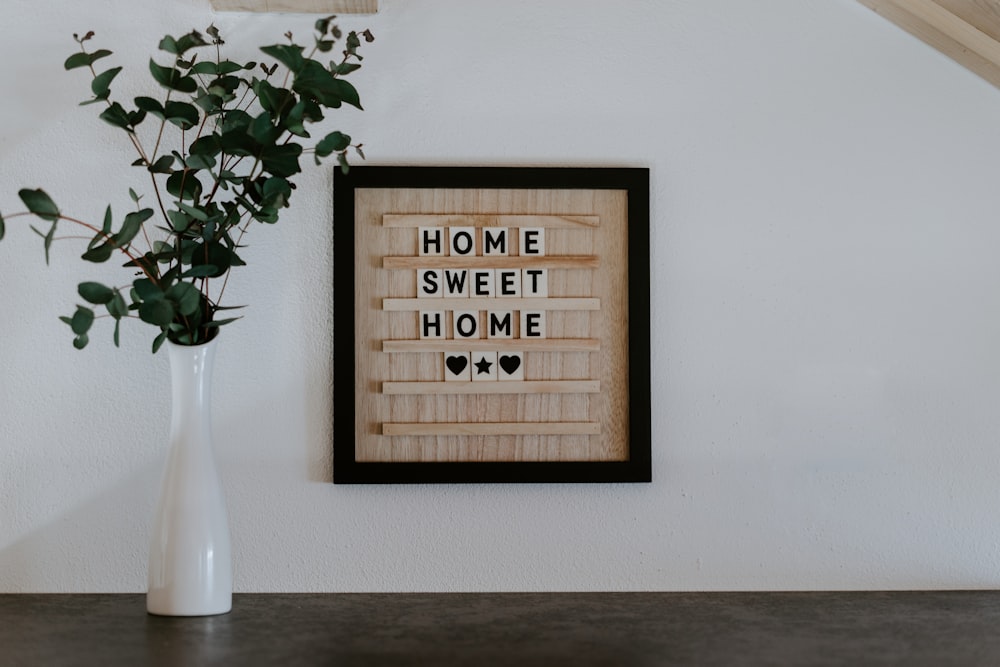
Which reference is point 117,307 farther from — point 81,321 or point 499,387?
point 499,387

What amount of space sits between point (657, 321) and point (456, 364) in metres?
0.35

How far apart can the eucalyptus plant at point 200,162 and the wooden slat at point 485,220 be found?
146 millimetres

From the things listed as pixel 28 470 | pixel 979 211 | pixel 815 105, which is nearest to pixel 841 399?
pixel 979 211

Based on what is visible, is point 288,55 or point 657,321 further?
point 657,321

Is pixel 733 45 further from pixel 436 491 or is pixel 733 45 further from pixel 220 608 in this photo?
pixel 220 608

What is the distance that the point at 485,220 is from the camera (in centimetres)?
150

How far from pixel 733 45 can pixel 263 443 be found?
105 centimetres

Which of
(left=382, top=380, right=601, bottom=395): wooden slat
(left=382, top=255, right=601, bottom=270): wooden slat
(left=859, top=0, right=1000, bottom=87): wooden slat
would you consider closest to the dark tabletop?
(left=382, top=380, right=601, bottom=395): wooden slat

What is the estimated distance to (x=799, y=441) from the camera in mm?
1523

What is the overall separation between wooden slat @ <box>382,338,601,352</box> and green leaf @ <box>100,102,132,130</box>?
521 millimetres

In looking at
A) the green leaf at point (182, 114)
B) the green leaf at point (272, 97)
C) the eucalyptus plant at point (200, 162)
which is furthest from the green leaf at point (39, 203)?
the green leaf at point (272, 97)

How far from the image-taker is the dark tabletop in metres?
1.14

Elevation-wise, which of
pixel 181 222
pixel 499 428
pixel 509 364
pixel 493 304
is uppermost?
pixel 181 222

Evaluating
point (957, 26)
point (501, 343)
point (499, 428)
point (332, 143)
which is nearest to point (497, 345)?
point (501, 343)
